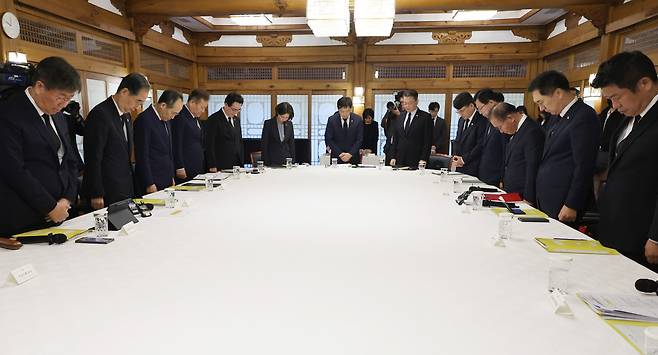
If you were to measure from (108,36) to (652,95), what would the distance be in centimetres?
576

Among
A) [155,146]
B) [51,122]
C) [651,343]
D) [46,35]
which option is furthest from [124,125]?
[651,343]

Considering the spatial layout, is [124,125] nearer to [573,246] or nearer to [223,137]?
[223,137]

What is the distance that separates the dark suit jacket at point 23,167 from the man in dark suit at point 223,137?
250cm

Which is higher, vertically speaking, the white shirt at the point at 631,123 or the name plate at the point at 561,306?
the white shirt at the point at 631,123

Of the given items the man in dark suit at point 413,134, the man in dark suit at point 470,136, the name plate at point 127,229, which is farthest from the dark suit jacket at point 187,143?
the man in dark suit at point 470,136

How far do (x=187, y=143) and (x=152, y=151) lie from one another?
763 mm

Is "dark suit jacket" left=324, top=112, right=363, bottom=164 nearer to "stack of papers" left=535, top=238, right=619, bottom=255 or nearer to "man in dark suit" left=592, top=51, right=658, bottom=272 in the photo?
"man in dark suit" left=592, top=51, right=658, bottom=272

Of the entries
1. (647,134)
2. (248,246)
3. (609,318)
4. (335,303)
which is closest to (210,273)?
(248,246)

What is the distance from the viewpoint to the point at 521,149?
109 inches

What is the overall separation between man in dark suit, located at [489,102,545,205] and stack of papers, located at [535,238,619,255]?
110 cm

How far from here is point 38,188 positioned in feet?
5.84

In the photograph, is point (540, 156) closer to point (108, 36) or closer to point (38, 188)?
point (38, 188)

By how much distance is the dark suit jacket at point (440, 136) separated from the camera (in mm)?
7277

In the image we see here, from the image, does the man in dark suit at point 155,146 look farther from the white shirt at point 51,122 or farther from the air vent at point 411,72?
the air vent at point 411,72
